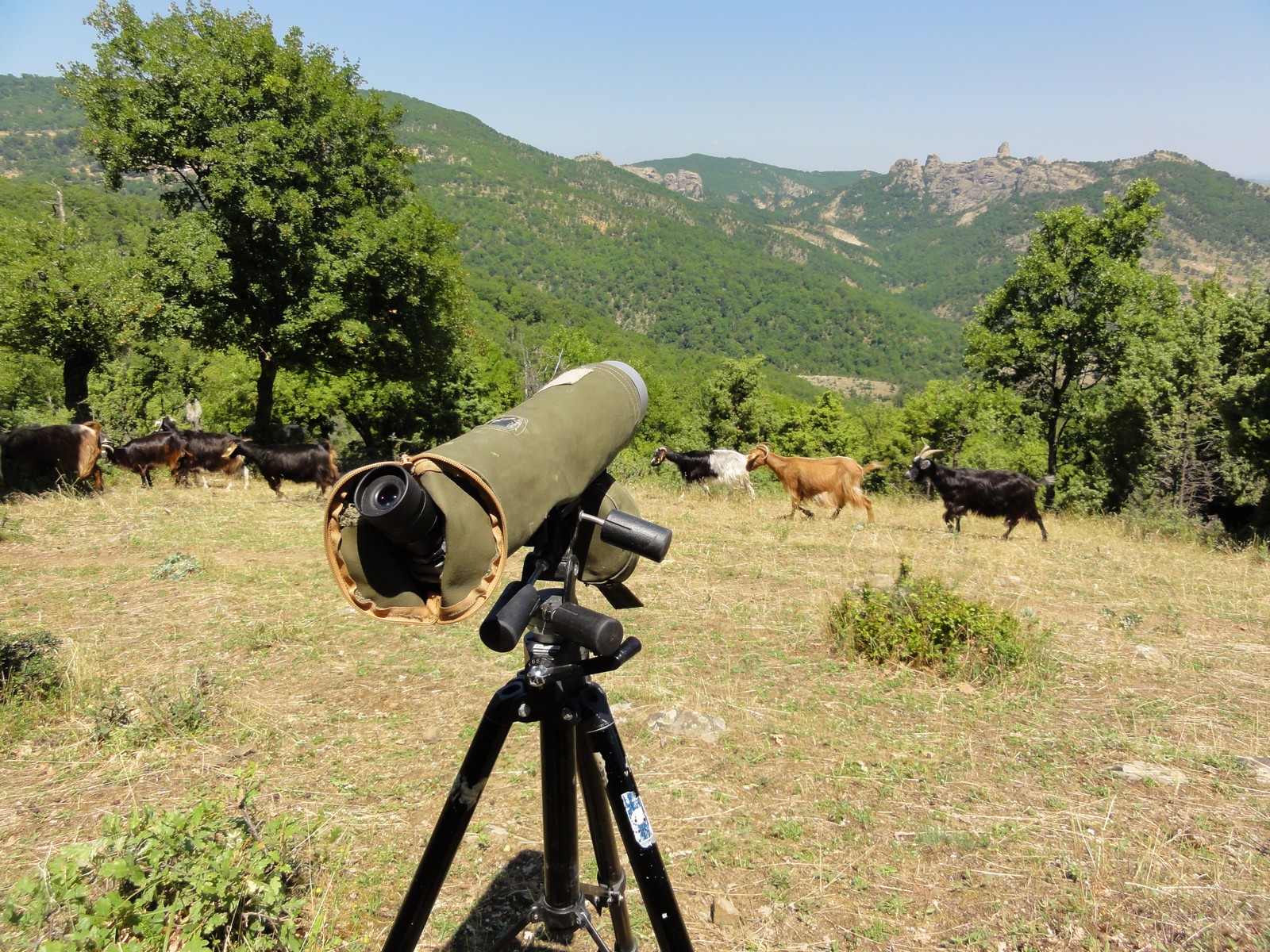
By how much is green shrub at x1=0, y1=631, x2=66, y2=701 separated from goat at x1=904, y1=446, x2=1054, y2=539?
12147 mm

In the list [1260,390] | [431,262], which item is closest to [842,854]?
[1260,390]

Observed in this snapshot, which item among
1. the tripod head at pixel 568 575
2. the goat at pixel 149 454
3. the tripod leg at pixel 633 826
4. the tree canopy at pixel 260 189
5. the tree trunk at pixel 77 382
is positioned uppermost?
the tree canopy at pixel 260 189

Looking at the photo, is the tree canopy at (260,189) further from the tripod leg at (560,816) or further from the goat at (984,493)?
the tripod leg at (560,816)

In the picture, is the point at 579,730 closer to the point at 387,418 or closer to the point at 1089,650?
the point at 1089,650

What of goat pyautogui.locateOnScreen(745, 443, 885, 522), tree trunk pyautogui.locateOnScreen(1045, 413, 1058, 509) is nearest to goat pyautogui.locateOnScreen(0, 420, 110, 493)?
goat pyautogui.locateOnScreen(745, 443, 885, 522)

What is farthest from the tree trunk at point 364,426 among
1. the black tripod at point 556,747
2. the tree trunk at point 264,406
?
the black tripod at point 556,747

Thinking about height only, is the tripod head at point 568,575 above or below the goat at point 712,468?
above

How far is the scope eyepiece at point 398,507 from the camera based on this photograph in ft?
4.50

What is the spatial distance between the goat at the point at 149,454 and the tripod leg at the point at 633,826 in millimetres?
15734

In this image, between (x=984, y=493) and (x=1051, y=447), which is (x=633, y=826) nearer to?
(x=984, y=493)

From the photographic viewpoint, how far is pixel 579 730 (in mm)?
2199

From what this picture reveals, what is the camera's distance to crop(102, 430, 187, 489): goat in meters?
14.5

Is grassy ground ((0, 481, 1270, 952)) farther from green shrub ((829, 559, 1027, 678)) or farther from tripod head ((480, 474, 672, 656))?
tripod head ((480, 474, 672, 656))

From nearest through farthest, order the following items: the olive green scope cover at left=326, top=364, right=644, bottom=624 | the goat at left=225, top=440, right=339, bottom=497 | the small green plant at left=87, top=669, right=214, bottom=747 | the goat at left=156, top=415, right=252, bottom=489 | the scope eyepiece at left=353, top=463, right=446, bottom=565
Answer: the scope eyepiece at left=353, top=463, right=446, bottom=565, the olive green scope cover at left=326, top=364, right=644, bottom=624, the small green plant at left=87, top=669, right=214, bottom=747, the goat at left=225, top=440, right=339, bottom=497, the goat at left=156, top=415, right=252, bottom=489
